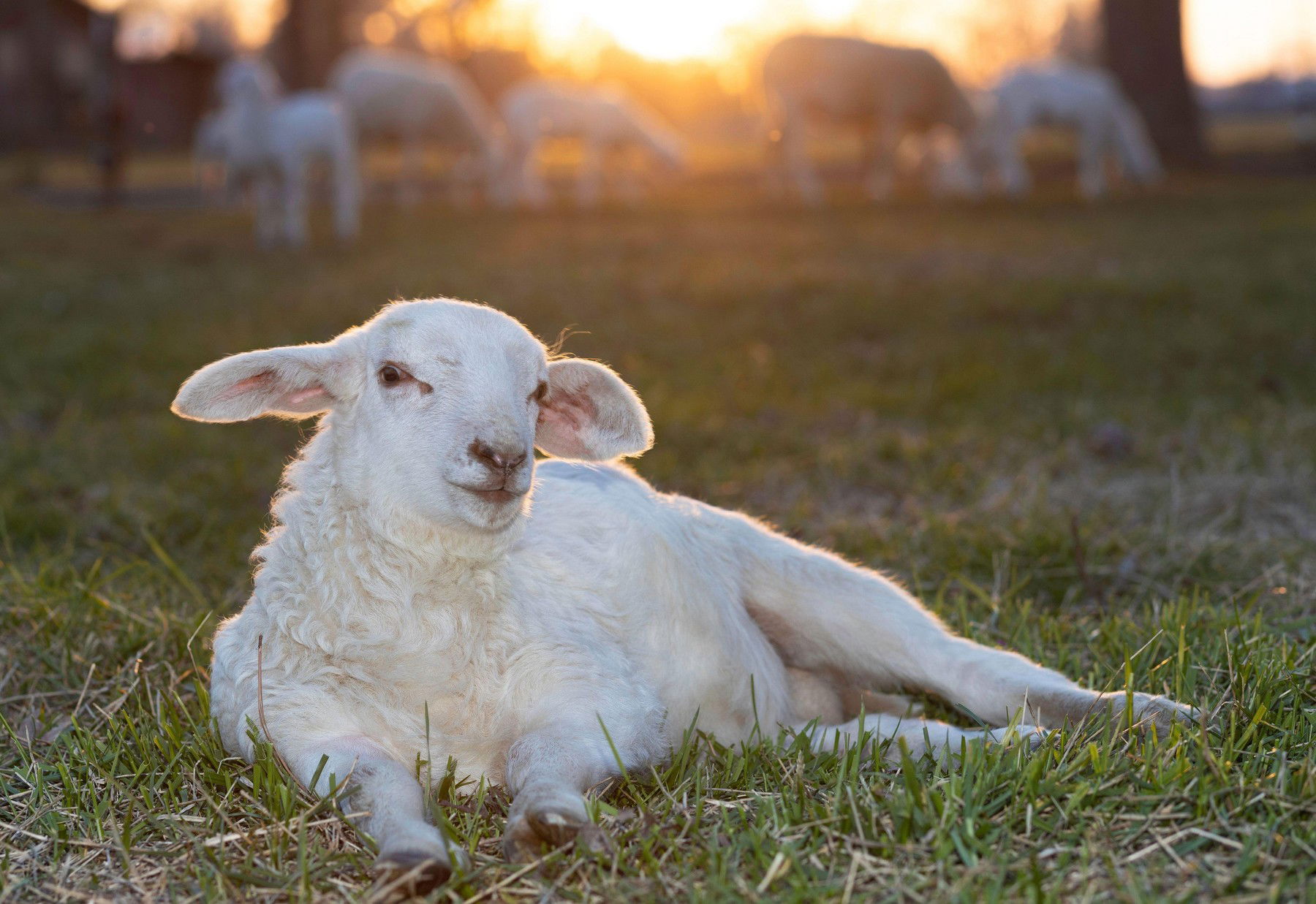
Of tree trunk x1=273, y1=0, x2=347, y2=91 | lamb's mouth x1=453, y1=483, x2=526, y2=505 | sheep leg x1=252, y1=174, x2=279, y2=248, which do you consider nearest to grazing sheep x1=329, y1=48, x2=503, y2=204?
tree trunk x1=273, y1=0, x2=347, y2=91

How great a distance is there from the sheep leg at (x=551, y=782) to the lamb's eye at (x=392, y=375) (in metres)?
0.72

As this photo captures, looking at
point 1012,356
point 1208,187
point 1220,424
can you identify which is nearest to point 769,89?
point 1208,187

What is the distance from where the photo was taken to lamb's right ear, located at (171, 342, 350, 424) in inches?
91.5

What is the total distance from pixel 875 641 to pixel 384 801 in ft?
3.93

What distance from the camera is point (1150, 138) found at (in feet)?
51.9

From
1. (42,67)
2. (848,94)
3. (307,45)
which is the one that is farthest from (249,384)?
(42,67)

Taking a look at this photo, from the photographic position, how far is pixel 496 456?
217 centimetres

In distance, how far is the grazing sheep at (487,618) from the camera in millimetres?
2191

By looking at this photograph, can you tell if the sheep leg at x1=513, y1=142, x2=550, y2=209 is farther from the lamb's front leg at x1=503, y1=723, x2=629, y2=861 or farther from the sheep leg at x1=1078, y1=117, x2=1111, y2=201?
the lamb's front leg at x1=503, y1=723, x2=629, y2=861

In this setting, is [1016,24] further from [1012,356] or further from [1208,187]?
[1012,356]

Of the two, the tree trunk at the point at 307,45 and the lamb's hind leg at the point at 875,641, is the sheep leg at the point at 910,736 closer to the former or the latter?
the lamb's hind leg at the point at 875,641

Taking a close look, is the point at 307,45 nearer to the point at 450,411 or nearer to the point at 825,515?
the point at 825,515

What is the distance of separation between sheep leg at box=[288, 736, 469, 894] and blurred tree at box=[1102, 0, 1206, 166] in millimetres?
15355

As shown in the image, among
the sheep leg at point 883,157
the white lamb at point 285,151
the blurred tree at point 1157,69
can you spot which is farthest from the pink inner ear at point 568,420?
the blurred tree at point 1157,69
